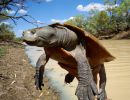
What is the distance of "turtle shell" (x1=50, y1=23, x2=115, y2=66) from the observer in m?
1.86

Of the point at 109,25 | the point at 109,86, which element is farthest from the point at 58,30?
the point at 109,25

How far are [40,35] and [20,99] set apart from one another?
437 cm

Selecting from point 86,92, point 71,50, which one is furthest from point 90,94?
point 71,50

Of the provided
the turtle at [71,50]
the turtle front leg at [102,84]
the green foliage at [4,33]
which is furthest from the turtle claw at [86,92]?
the green foliage at [4,33]

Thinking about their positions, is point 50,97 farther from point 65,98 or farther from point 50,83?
point 50,83

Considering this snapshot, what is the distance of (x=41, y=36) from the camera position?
1.54 meters

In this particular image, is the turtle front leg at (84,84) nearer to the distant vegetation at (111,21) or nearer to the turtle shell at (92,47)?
the turtle shell at (92,47)

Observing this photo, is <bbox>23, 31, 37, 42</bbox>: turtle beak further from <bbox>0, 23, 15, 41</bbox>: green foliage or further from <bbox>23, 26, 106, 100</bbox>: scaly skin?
<bbox>0, 23, 15, 41</bbox>: green foliage

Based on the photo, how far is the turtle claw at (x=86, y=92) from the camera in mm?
1610

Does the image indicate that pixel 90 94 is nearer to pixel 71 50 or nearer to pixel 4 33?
pixel 71 50

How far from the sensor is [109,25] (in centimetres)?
5412

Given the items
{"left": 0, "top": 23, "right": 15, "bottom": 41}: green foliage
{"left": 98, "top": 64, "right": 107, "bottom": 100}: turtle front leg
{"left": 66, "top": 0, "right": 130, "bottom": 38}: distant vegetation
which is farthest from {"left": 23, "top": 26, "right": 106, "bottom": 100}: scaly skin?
{"left": 66, "top": 0, "right": 130, "bottom": 38}: distant vegetation

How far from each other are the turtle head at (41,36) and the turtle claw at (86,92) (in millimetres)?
291

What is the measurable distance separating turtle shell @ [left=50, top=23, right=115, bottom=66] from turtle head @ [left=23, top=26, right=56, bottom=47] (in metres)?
0.12
